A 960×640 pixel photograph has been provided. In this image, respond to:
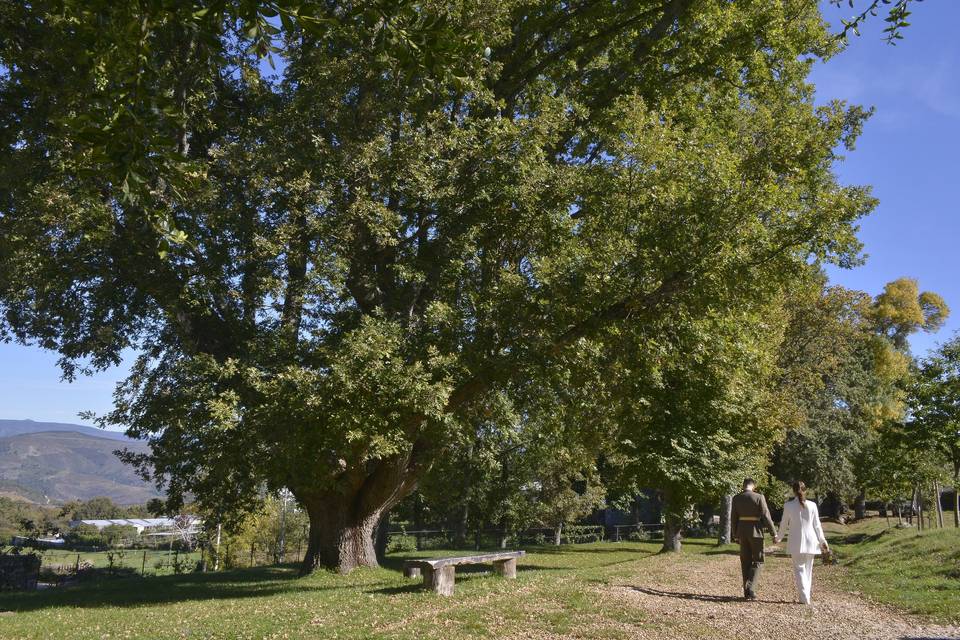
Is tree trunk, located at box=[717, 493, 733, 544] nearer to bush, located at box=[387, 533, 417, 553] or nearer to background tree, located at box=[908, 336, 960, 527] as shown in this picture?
background tree, located at box=[908, 336, 960, 527]

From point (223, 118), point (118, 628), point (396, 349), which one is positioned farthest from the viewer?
point (223, 118)

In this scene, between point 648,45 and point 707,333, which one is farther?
point 648,45

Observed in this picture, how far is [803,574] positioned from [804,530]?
0.65 metres

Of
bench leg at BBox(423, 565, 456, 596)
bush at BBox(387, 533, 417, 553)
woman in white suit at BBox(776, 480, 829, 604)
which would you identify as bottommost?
bush at BBox(387, 533, 417, 553)

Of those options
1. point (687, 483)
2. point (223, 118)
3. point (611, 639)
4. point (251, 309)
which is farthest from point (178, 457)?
point (687, 483)

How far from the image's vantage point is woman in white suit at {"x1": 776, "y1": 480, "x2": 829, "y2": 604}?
34.7 feet

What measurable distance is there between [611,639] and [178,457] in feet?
29.3

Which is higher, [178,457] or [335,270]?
[335,270]

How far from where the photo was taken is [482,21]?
1395cm

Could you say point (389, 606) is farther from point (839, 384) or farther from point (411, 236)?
point (839, 384)

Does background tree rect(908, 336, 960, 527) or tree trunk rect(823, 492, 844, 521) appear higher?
background tree rect(908, 336, 960, 527)

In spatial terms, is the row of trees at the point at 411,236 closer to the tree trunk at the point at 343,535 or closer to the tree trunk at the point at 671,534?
the tree trunk at the point at 343,535

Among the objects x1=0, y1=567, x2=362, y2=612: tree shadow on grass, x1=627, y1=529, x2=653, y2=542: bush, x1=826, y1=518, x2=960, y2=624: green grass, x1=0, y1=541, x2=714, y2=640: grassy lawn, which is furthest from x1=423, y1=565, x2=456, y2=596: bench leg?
x1=627, y1=529, x2=653, y2=542: bush

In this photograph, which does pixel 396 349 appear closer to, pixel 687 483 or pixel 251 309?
pixel 251 309
